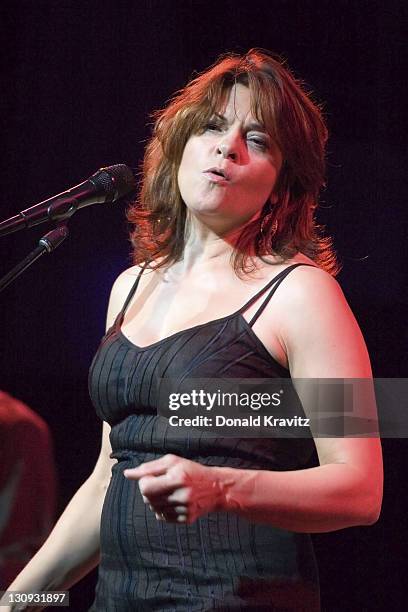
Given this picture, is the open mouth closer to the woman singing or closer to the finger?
the woman singing

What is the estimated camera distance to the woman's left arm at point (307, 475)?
122 centimetres

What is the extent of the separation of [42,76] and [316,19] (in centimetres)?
94

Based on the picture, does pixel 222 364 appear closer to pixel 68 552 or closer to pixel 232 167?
pixel 232 167

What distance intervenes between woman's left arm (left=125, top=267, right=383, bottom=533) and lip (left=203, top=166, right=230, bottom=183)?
256 mm

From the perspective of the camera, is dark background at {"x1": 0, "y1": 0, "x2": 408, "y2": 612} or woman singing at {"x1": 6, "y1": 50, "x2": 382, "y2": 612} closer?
woman singing at {"x1": 6, "y1": 50, "x2": 382, "y2": 612}

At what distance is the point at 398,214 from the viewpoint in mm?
2648

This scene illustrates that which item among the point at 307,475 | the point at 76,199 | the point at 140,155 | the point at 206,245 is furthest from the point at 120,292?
the point at 140,155

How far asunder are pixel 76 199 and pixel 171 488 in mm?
707

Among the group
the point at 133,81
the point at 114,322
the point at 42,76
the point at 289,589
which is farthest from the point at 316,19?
the point at 289,589

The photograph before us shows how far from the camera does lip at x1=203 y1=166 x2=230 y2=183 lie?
1.78 meters

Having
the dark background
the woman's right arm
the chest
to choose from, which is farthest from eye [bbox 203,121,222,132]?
the dark background

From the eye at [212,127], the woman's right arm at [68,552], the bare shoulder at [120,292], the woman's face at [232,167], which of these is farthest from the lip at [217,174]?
the woman's right arm at [68,552]

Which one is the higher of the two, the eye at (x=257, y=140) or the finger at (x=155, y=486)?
the eye at (x=257, y=140)

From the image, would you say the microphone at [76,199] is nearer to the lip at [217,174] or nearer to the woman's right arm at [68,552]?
the lip at [217,174]
